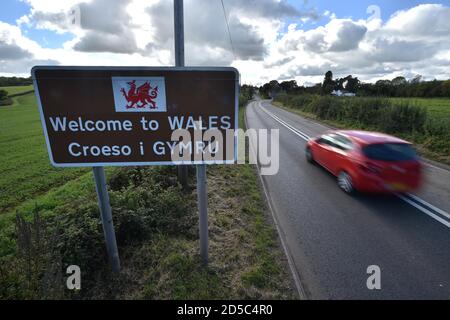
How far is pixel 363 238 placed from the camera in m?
4.34

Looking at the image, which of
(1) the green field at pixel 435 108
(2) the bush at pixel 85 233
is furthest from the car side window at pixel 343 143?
(1) the green field at pixel 435 108

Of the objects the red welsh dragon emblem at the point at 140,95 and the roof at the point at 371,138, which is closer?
the red welsh dragon emblem at the point at 140,95

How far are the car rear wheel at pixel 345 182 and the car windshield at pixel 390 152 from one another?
77 centimetres

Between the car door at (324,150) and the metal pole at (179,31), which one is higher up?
the metal pole at (179,31)

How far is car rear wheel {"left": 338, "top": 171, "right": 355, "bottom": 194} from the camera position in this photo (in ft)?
19.8

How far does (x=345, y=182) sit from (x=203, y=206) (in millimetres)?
4483

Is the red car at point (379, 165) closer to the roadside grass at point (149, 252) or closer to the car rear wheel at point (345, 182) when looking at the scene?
the car rear wheel at point (345, 182)

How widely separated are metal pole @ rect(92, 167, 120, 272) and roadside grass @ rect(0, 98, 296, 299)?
0.24 meters

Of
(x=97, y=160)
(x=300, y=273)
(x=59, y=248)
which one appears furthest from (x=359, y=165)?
(x=59, y=248)

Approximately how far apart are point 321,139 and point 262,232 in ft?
15.6

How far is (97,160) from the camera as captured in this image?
291 centimetres

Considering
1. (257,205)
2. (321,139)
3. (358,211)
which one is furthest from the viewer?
(321,139)

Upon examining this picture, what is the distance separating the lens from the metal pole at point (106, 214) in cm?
305
